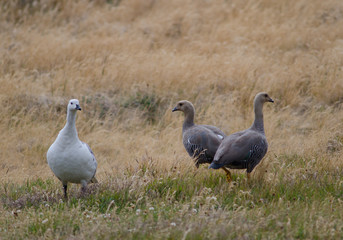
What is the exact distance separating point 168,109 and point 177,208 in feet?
16.9

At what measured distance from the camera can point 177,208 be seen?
5750mm

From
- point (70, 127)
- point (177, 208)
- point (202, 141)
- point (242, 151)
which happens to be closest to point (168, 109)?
point (202, 141)

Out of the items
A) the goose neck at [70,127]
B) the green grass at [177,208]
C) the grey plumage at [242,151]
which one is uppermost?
the goose neck at [70,127]

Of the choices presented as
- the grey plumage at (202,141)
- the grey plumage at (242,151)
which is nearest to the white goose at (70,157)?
the grey plumage at (242,151)

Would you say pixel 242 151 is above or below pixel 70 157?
below

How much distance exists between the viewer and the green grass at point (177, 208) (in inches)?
197

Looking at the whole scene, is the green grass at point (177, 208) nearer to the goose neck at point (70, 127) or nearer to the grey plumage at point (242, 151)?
the grey plumage at point (242, 151)

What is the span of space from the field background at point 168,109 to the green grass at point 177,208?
2cm

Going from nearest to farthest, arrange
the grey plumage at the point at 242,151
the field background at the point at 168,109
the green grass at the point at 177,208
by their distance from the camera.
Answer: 1. the green grass at the point at 177,208
2. the field background at the point at 168,109
3. the grey plumage at the point at 242,151

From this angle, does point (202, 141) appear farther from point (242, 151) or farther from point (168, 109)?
point (168, 109)

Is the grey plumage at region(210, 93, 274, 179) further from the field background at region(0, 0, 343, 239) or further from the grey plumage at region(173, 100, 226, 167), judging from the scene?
the grey plumage at region(173, 100, 226, 167)

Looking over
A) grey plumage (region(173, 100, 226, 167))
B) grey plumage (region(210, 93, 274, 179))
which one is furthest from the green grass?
grey plumage (region(173, 100, 226, 167))

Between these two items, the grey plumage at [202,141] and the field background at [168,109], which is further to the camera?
the grey plumage at [202,141]

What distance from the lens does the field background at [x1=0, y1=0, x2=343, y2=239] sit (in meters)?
5.41
